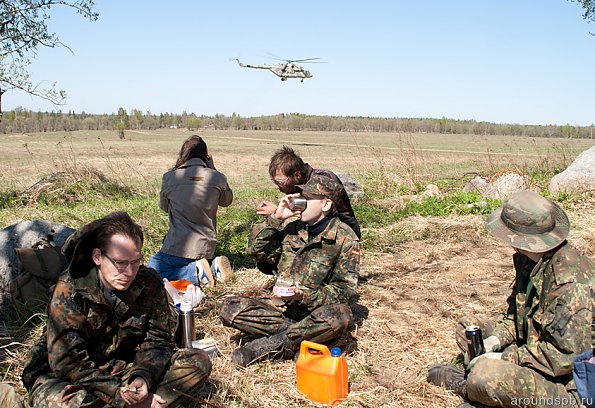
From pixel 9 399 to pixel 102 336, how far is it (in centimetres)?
60

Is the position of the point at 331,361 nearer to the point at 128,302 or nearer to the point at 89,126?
the point at 128,302

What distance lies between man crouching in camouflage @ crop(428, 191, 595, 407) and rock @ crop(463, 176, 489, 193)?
317 inches

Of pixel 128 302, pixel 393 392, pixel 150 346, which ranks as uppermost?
pixel 128 302

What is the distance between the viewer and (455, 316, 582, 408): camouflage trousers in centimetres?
277

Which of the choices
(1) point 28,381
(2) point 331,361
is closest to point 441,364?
(2) point 331,361

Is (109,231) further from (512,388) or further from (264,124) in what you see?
(264,124)

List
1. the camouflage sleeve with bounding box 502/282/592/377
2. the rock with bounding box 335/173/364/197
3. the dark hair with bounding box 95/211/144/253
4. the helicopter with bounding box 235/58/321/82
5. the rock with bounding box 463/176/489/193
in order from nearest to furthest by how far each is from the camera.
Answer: the camouflage sleeve with bounding box 502/282/592/377
the dark hair with bounding box 95/211/144/253
the rock with bounding box 335/173/364/197
the rock with bounding box 463/176/489/193
the helicopter with bounding box 235/58/321/82

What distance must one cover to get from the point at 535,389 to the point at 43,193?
9061mm

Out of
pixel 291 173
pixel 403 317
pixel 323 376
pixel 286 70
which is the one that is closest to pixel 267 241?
pixel 291 173

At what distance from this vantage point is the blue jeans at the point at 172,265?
17.7ft

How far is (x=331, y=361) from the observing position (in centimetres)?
332

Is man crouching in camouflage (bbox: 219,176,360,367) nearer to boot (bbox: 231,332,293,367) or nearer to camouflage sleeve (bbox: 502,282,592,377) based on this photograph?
boot (bbox: 231,332,293,367)

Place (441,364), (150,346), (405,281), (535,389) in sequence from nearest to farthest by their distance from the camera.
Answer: (535,389)
(150,346)
(441,364)
(405,281)

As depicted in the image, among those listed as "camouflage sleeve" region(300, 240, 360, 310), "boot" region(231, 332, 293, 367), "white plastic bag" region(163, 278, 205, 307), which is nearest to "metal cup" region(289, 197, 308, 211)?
"camouflage sleeve" region(300, 240, 360, 310)
